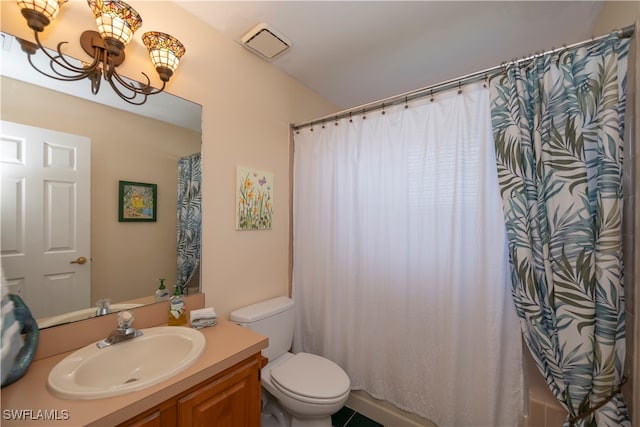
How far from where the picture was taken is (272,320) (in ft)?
5.42

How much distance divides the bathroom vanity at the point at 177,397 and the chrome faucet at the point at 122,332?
0.32ft

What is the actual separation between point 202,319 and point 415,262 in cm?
122

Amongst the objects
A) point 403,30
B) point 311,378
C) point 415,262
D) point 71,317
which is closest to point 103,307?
point 71,317

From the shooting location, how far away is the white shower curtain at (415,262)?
1298mm

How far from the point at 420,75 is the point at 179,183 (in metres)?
1.88

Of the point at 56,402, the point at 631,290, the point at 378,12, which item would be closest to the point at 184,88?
the point at 378,12

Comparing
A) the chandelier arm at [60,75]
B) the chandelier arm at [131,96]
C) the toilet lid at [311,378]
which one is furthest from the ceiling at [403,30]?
the toilet lid at [311,378]

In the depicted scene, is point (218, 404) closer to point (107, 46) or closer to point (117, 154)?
point (117, 154)

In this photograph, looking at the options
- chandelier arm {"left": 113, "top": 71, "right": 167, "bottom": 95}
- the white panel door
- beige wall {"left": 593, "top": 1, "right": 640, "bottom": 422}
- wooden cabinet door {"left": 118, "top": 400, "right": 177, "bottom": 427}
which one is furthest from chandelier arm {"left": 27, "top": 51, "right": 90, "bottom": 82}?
beige wall {"left": 593, "top": 1, "right": 640, "bottom": 422}

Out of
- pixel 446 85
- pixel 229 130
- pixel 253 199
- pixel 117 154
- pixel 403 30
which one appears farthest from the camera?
pixel 253 199

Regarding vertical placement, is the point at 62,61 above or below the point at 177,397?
above

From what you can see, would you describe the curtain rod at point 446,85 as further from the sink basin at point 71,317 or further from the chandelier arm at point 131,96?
the sink basin at point 71,317

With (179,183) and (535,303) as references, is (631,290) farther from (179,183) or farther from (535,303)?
(179,183)

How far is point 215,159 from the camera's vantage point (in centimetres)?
154
